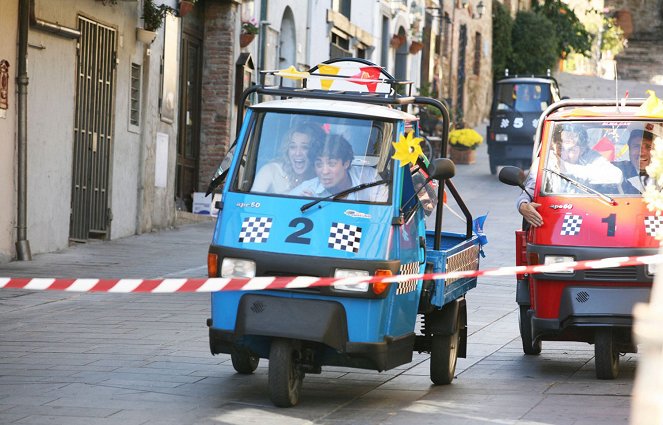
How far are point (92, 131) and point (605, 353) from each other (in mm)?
10401

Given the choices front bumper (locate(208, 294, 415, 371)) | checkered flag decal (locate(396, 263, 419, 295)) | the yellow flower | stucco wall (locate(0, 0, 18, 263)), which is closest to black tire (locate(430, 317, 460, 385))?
checkered flag decal (locate(396, 263, 419, 295))

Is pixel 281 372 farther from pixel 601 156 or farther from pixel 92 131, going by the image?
pixel 92 131

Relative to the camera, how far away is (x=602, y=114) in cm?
1029

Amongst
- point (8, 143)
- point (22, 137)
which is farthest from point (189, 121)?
point (8, 143)

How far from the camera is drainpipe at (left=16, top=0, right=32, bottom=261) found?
620 inches

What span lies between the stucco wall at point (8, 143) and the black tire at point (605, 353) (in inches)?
312

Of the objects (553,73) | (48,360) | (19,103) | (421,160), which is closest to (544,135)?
(421,160)

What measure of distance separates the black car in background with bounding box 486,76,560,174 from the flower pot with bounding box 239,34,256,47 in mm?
10787

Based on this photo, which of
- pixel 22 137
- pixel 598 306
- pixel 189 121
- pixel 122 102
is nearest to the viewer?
pixel 598 306

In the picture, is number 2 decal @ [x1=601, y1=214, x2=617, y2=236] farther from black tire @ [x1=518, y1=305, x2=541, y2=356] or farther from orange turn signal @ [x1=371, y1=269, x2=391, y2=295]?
orange turn signal @ [x1=371, y1=269, x2=391, y2=295]

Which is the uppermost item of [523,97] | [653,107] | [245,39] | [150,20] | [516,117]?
[245,39]

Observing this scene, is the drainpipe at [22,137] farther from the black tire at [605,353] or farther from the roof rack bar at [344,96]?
the black tire at [605,353]

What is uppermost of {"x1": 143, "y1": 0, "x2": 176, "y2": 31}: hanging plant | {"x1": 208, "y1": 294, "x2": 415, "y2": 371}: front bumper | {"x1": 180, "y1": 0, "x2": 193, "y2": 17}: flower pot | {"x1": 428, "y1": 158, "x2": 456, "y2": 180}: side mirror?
{"x1": 180, "y1": 0, "x2": 193, "y2": 17}: flower pot

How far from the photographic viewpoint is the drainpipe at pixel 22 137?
51.7ft
